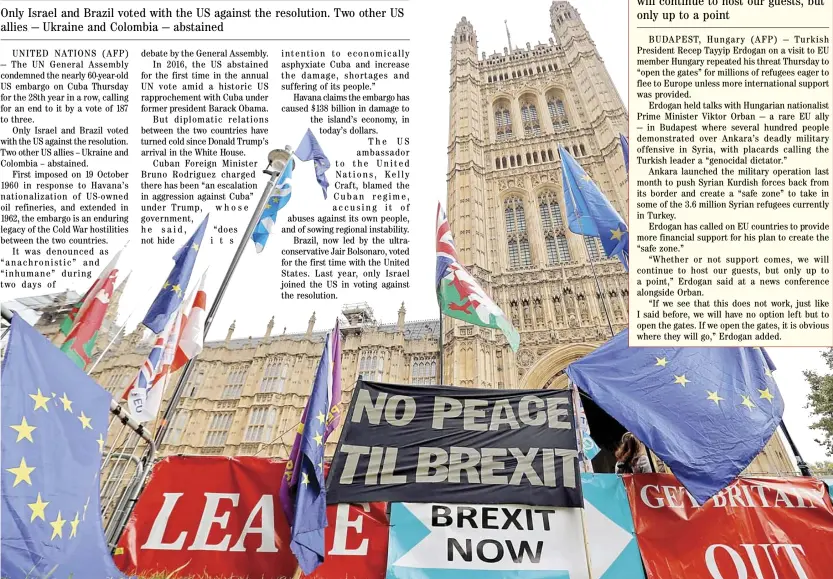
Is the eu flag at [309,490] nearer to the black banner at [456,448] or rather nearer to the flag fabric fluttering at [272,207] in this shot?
the black banner at [456,448]

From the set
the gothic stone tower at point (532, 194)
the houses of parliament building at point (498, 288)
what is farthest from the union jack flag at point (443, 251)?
the houses of parliament building at point (498, 288)

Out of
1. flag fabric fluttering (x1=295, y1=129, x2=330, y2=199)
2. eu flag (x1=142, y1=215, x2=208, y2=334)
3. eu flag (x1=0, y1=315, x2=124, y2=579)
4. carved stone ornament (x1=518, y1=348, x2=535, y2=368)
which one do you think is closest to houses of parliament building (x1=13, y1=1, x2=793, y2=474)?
carved stone ornament (x1=518, y1=348, x2=535, y2=368)

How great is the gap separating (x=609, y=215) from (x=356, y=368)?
21.7m

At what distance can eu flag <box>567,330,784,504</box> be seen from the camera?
4.89 m

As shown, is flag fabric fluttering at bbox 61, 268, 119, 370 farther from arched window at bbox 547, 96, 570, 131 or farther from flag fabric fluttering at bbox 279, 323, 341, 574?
arched window at bbox 547, 96, 570, 131

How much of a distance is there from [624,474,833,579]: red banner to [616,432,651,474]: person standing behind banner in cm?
84

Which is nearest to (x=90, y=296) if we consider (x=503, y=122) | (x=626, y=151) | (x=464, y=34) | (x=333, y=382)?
(x=333, y=382)

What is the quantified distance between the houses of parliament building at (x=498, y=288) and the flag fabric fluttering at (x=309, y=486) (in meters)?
15.4

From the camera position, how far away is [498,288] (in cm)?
2473

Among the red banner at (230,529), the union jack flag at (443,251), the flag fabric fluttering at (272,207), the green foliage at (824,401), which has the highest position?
the flag fabric fluttering at (272,207)

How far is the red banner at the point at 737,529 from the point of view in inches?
179

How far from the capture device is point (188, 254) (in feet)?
26.0

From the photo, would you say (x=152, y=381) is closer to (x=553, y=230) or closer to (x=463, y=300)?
(x=463, y=300)

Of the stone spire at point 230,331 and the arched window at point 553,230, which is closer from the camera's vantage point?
the arched window at point 553,230
